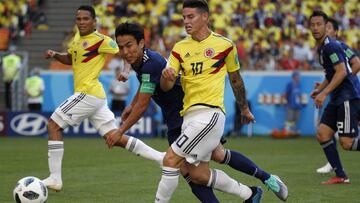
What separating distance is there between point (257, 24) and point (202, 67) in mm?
21924

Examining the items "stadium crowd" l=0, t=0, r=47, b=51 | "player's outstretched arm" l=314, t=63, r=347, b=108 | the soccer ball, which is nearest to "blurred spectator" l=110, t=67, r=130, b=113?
"stadium crowd" l=0, t=0, r=47, b=51

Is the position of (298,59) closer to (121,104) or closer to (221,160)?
(121,104)

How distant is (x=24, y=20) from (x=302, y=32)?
10.7m

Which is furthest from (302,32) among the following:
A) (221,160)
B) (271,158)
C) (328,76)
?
(221,160)

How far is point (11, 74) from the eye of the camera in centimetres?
2848

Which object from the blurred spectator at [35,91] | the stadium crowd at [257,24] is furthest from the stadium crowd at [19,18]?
the blurred spectator at [35,91]

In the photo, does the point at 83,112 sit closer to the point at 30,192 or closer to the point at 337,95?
the point at 30,192

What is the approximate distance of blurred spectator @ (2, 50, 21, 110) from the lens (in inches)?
1112

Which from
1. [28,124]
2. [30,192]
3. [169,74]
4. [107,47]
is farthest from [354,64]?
[28,124]

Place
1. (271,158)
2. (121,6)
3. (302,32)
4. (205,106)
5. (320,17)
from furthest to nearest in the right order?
(121,6), (302,32), (271,158), (320,17), (205,106)

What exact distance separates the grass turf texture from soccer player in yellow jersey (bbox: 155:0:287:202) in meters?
2.33

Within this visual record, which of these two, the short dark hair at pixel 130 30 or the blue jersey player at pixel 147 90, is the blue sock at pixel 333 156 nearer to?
the blue jersey player at pixel 147 90

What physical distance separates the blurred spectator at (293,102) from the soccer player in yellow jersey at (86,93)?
1447cm

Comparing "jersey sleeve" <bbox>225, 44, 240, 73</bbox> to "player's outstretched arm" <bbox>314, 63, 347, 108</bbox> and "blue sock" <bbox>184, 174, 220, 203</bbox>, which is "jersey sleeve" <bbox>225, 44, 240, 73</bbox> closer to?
"blue sock" <bbox>184, 174, 220, 203</bbox>
